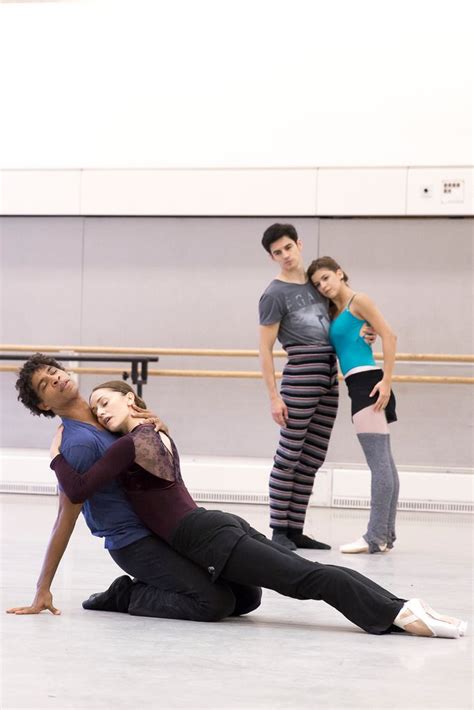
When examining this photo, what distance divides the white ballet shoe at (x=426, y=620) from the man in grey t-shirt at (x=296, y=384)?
1525 millimetres

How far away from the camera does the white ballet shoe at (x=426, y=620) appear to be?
2.62 metres

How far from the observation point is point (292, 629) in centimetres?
278

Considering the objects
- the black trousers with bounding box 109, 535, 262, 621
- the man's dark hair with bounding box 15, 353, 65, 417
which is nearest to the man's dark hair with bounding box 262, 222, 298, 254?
the man's dark hair with bounding box 15, 353, 65, 417

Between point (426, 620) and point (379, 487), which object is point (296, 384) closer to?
point (379, 487)

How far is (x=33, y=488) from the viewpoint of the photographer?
608 centimetres

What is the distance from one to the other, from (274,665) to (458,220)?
180 inches

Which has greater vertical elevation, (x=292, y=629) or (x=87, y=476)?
(x=87, y=476)

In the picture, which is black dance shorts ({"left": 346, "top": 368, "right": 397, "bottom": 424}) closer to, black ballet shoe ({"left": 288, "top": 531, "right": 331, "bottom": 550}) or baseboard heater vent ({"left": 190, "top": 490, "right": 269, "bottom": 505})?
black ballet shoe ({"left": 288, "top": 531, "right": 331, "bottom": 550})
